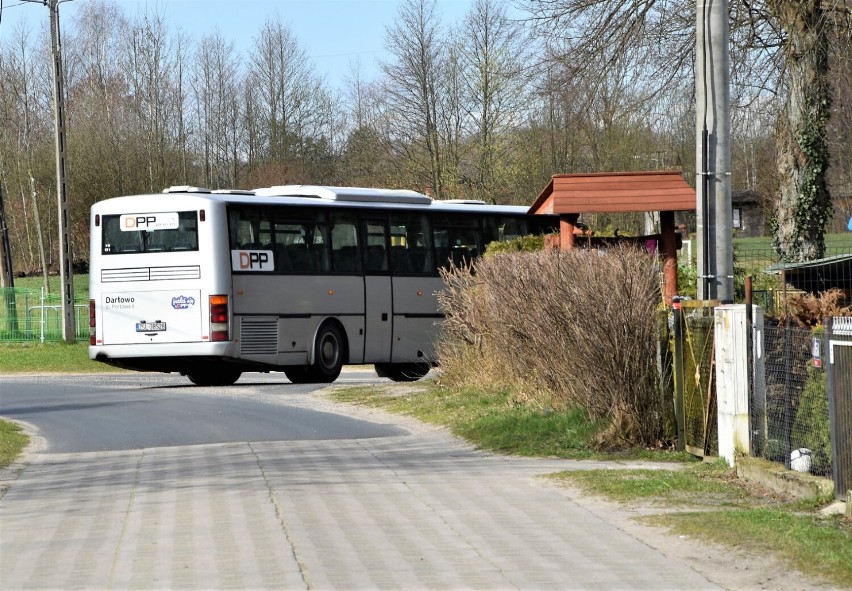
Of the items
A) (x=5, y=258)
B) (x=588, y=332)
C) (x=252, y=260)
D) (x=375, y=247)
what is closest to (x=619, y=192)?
(x=588, y=332)

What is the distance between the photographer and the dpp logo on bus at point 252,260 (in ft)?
79.6

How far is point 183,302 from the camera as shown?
24.2 m

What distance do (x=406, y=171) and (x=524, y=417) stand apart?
3768 centimetres

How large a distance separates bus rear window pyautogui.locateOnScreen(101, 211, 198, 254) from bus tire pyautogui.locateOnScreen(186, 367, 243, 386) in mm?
3407

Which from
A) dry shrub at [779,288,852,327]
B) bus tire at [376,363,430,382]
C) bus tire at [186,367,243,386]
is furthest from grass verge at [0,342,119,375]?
dry shrub at [779,288,852,327]

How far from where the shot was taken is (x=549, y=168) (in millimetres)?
53156

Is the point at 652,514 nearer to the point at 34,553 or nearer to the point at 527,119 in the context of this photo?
the point at 34,553

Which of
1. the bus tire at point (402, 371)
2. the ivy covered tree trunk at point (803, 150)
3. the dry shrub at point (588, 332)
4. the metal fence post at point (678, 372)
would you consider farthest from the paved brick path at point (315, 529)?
the ivy covered tree trunk at point (803, 150)

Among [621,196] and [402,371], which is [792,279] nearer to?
[402,371]

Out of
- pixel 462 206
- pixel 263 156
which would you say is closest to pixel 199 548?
pixel 462 206

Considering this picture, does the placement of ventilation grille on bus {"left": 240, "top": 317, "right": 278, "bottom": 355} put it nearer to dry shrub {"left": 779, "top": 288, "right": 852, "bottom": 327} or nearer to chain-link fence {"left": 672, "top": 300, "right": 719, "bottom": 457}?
dry shrub {"left": 779, "top": 288, "right": 852, "bottom": 327}

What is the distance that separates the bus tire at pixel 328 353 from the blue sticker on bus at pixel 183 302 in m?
2.56

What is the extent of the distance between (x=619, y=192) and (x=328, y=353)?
28.6 feet

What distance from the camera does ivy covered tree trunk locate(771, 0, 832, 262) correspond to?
86.4ft
